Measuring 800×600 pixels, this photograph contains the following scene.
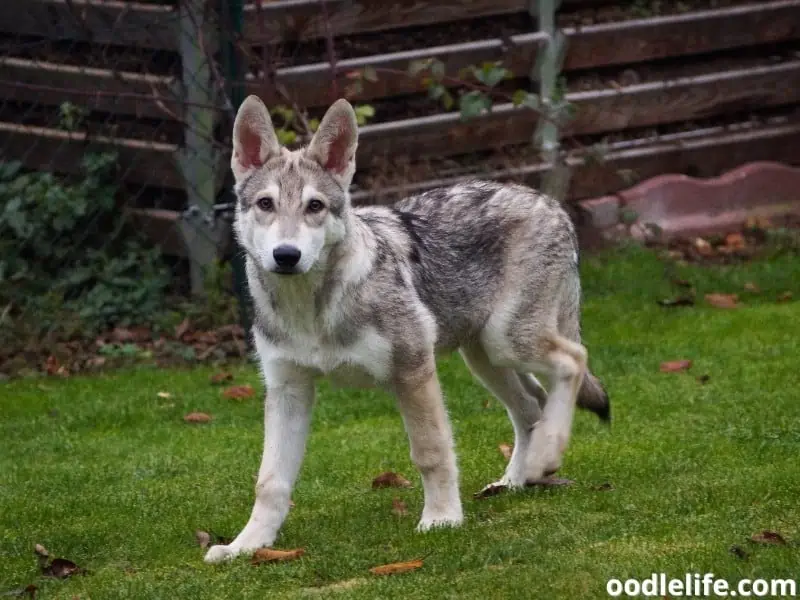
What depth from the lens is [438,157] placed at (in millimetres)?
10141

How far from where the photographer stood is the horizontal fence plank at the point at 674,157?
34.0 feet

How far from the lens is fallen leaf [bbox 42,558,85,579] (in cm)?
497

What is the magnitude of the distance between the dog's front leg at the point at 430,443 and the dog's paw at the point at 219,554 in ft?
2.27

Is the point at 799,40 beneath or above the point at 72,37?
beneath

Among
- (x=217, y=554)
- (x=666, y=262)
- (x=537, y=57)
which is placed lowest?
(x=666, y=262)

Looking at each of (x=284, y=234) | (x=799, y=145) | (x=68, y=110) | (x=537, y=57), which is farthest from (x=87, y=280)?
(x=799, y=145)

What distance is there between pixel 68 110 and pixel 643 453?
15.6 feet

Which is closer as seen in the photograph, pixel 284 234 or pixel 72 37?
pixel 284 234

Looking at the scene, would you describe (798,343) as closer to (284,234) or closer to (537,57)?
(537,57)

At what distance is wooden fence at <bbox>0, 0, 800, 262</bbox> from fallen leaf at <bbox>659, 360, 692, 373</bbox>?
7.88 ft

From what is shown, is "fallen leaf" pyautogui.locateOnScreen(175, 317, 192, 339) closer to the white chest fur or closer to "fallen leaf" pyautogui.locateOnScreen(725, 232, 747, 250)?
the white chest fur

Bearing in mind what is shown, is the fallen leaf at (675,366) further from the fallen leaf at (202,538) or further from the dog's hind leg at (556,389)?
the fallen leaf at (202,538)

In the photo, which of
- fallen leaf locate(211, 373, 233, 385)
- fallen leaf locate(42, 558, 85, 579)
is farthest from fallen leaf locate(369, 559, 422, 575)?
fallen leaf locate(211, 373, 233, 385)

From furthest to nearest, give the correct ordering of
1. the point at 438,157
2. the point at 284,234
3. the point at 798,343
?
the point at 438,157, the point at 798,343, the point at 284,234
